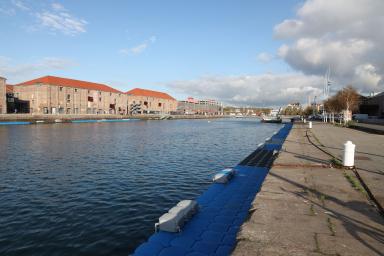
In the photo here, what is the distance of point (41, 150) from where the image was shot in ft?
96.2

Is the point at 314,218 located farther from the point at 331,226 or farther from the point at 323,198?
the point at 323,198

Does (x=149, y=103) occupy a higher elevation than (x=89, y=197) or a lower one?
higher

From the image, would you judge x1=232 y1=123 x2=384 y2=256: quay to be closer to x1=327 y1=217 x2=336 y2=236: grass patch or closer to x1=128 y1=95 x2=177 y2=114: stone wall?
x1=327 y1=217 x2=336 y2=236: grass patch

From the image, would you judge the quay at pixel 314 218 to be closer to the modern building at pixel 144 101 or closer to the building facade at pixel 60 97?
the building facade at pixel 60 97

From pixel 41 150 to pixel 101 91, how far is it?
112695 millimetres

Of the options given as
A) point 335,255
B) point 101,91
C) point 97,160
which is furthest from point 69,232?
point 101,91

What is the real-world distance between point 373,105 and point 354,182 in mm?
100405

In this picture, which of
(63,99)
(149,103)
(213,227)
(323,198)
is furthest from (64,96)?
(323,198)

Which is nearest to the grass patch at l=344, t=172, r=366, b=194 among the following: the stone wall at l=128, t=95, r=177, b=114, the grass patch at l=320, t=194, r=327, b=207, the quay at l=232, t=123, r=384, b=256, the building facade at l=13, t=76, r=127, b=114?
the quay at l=232, t=123, r=384, b=256

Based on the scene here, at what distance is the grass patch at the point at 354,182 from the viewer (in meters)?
8.65

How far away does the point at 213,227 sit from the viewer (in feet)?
28.0

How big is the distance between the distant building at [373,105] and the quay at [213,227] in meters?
89.7

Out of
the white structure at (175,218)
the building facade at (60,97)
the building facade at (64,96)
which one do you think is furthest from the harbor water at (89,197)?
the building facade at (64,96)

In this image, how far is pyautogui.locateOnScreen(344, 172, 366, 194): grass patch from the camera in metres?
8.65
